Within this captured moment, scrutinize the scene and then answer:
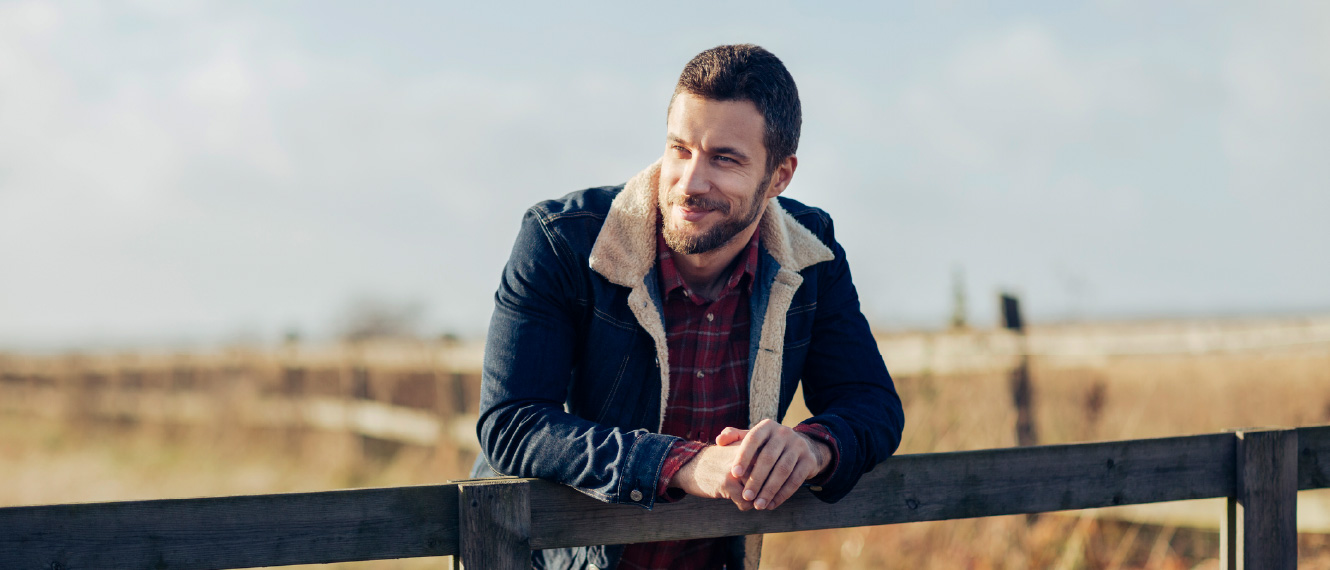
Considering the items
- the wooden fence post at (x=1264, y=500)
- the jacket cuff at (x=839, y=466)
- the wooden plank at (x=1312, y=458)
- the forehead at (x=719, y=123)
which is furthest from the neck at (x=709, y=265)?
the wooden plank at (x=1312, y=458)

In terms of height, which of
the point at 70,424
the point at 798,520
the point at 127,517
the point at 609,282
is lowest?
the point at 70,424

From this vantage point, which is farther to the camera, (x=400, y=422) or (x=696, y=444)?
(x=400, y=422)

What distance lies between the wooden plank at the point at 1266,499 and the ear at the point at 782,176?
1223 millimetres

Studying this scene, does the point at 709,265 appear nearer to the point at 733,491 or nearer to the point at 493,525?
the point at 733,491

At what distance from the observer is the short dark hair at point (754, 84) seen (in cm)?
192

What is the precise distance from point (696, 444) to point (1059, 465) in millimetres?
881

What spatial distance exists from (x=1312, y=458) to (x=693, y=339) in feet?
5.09

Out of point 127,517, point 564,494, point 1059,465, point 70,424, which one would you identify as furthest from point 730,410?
point 70,424

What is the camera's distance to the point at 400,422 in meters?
9.02

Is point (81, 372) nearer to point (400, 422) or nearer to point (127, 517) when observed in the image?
point (400, 422)

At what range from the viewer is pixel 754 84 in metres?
1.93

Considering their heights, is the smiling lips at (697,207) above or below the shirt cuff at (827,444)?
above

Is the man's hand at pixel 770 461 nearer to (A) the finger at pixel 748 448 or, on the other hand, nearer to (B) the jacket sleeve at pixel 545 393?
(A) the finger at pixel 748 448

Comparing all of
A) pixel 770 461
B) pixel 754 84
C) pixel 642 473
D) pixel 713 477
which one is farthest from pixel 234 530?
pixel 754 84
